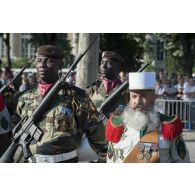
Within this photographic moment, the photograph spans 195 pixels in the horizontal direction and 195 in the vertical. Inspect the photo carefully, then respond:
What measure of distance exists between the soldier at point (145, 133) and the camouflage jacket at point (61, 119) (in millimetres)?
784

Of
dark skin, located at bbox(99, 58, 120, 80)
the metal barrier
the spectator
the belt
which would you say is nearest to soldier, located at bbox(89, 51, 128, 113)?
dark skin, located at bbox(99, 58, 120, 80)

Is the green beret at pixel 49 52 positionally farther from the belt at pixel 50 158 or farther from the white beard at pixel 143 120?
the white beard at pixel 143 120

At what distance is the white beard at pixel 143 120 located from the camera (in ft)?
13.6

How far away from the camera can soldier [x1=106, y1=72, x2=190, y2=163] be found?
13.6 ft

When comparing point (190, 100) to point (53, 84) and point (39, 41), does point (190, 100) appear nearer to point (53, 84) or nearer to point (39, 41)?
point (53, 84)

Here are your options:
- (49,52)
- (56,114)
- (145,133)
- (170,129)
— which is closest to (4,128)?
(56,114)

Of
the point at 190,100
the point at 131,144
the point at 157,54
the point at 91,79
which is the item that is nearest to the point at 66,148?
the point at 131,144

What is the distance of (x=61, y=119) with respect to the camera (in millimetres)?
4922

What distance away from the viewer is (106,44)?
28719mm

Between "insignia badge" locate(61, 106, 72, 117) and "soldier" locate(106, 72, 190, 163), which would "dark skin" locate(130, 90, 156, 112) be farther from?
"insignia badge" locate(61, 106, 72, 117)

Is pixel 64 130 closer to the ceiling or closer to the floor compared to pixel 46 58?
closer to the floor

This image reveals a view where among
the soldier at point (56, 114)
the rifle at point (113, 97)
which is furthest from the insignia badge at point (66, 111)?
the rifle at point (113, 97)

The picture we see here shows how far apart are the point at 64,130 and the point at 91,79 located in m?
7.80
